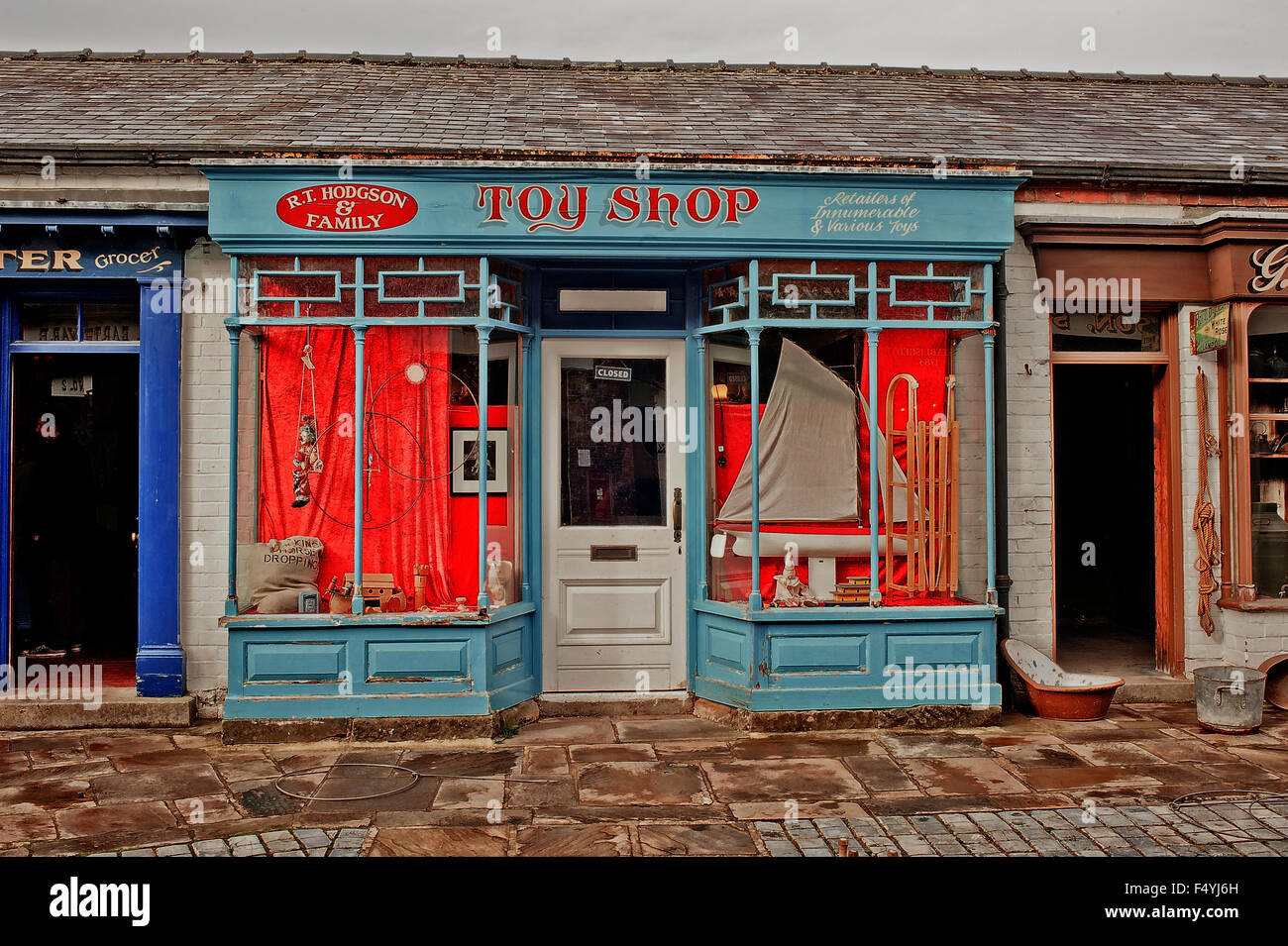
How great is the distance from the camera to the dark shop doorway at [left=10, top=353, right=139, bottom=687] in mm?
8320

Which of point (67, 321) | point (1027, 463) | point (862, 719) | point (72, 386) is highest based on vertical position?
point (67, 321)

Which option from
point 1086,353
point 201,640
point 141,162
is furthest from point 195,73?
point 1086,353

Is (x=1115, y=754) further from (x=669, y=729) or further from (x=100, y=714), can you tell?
(x=100, y=714)

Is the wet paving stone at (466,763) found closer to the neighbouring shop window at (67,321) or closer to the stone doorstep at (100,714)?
the stone doorstep at (100,714)

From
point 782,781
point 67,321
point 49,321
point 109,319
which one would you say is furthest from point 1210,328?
point 49,321

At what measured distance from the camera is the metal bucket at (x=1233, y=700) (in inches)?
288

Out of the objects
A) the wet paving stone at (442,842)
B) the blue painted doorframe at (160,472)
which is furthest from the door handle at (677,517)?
the blue painted doorframe at (160,472)

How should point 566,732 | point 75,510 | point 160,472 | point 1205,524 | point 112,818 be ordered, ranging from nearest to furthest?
point 112,818 → point 566,732 → point 160,472 → point 1205,524 → point 75,510

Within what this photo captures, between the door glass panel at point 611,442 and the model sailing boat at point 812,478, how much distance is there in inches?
25.9

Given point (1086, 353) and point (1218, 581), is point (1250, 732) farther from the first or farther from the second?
point (1086, 353)

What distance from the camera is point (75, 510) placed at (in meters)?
8.93

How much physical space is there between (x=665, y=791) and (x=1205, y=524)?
5.08 m

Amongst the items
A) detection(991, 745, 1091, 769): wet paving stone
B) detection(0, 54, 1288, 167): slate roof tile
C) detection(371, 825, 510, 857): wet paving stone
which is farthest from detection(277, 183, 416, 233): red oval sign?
detection(991, 745, 1091, 769): wet paving stone

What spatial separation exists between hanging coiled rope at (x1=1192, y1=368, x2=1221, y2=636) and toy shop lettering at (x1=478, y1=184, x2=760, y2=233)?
13.3ft
